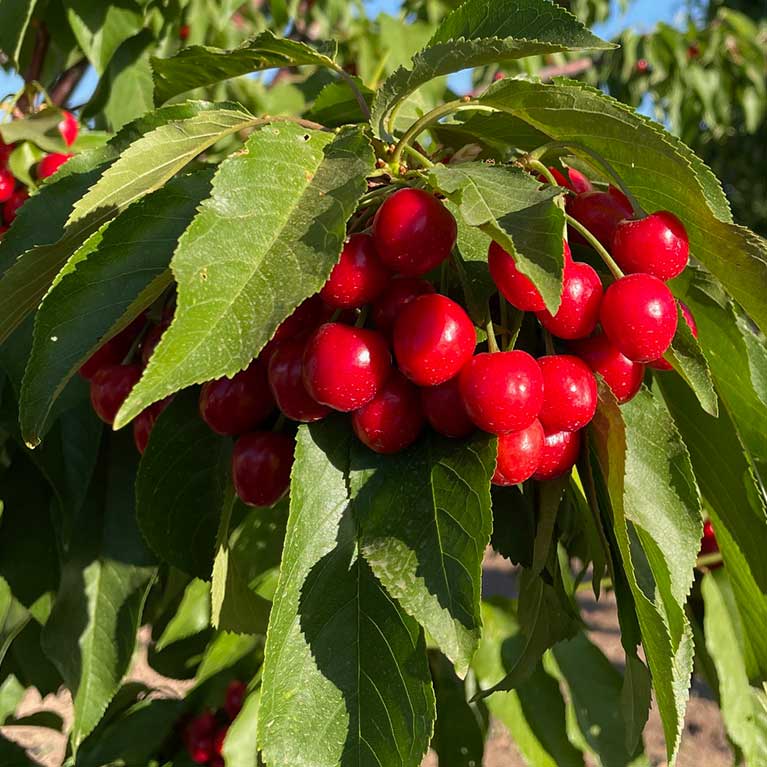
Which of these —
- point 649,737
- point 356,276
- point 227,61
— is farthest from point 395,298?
point 649,737

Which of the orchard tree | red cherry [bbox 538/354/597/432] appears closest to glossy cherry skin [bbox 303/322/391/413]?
the orchard tree

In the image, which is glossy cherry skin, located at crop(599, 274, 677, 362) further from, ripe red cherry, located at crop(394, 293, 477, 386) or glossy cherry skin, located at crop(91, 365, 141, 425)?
glossy cherry skin, located at crop(91, 365, 141, 425)

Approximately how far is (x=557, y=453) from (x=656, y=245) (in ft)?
0.51

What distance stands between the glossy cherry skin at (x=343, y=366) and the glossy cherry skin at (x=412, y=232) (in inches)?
2.1

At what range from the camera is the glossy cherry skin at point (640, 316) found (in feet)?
1.71

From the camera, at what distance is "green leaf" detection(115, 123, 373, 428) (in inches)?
17.5

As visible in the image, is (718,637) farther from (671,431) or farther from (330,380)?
(330,380)

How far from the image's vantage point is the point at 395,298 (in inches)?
23.2

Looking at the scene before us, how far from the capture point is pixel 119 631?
0.98 metres

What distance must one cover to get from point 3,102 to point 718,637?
1216 millimetres

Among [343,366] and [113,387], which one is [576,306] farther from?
[113,387]

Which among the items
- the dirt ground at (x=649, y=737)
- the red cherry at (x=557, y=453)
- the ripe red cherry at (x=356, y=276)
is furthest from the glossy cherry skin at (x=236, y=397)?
the dirt ground at (x=649, y=737)

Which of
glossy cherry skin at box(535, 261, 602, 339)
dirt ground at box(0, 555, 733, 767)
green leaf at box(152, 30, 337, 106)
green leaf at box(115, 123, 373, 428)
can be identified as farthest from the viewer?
dirt ground at box(0, 555, 733, 767)

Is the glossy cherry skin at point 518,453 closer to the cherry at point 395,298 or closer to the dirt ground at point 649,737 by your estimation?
the cherry at point 395,298
